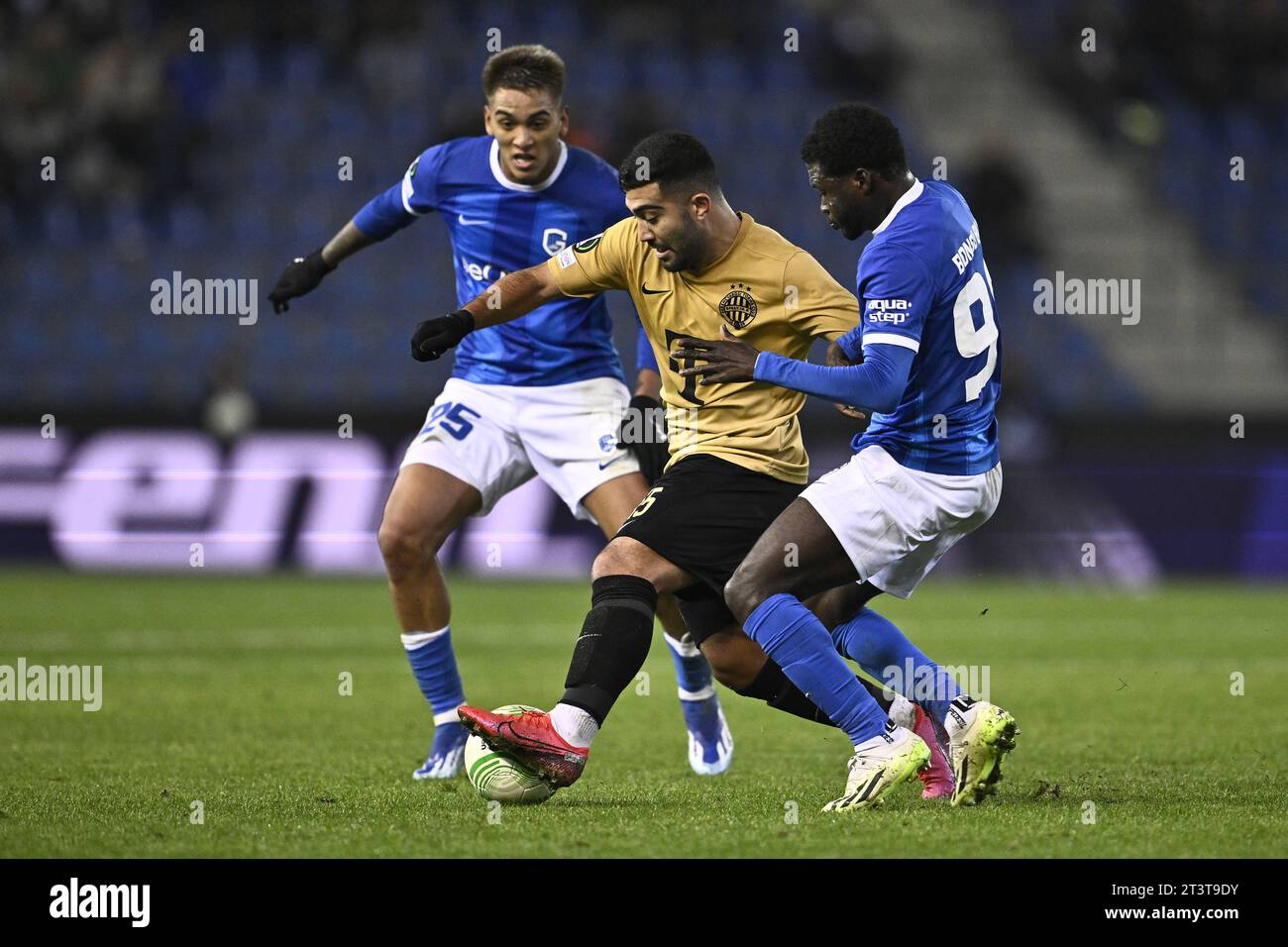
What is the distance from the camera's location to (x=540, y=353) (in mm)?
6551

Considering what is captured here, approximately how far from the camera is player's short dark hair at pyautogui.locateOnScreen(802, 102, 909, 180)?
5121 mm

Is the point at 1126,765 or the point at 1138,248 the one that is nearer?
the point at 1126,765

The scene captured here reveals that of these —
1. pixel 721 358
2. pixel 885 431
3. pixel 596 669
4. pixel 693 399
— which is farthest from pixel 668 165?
pixel 596 669

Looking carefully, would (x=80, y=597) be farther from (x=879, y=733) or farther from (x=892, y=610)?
(x=879, y=733)

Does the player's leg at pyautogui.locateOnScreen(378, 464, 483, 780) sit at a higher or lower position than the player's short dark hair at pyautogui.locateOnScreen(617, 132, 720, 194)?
lower

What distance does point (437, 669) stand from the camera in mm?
6395

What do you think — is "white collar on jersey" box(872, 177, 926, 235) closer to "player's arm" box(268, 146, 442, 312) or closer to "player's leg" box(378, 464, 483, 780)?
"player's leg" box(378, 464, 483, 780)

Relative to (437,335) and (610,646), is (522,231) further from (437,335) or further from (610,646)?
(610,646)

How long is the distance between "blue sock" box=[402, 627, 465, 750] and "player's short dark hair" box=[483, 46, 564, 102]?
197 cm

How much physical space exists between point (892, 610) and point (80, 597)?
599 cm

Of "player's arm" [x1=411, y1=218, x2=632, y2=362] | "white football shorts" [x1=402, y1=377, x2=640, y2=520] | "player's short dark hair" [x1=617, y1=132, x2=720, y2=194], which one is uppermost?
"player's short dark hair" [x1=617, y1=132, x2=720, y2=194]

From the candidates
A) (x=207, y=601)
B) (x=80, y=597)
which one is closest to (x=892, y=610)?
(x=207, y=601)

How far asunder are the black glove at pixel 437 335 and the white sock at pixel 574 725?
1174 mm

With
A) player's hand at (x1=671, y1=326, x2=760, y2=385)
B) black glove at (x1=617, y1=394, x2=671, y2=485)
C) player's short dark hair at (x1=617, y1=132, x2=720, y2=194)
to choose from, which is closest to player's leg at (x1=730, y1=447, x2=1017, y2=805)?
player's hand at (x1=671, y1=326, x2=760, y2=385)
